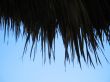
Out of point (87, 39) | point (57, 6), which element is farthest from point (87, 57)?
point (57, 6)

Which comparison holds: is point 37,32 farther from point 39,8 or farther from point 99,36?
point 99,36

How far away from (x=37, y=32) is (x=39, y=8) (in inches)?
2.7

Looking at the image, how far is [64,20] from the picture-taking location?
0.52 meters

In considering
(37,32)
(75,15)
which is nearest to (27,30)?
(37,32)

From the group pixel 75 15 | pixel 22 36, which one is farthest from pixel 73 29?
pixel 22 36

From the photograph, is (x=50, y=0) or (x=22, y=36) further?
(x=22, y=36)

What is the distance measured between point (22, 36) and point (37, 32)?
84 millimetres

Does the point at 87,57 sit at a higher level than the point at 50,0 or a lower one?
lower

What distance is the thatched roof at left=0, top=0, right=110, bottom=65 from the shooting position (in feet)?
1.67

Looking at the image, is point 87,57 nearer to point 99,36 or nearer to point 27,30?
point 99,36

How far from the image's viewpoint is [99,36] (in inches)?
22.8

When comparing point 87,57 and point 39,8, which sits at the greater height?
point 39,8

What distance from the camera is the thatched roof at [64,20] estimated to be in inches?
20.0

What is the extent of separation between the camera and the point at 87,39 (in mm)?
553
